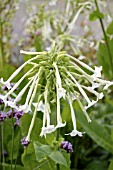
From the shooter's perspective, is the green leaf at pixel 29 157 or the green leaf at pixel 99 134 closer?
the green leaf at pixel 29 157

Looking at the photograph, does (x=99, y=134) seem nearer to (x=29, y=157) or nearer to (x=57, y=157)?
(x=29, y=157)

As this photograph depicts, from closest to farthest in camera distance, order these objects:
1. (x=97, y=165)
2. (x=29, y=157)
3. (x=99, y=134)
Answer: (x=29, y=157) → (x=99, y=134) → (x=97, y=165)

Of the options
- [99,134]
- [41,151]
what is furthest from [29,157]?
[99,134]

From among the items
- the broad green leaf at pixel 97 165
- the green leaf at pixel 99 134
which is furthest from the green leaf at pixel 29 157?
the broad green leaf at pixel 97 165

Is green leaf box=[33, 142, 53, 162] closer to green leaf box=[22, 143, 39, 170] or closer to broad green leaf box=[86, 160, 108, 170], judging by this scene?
green leaf box=[22, 143, 39, 170]

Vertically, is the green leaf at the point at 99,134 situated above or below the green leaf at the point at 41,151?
below

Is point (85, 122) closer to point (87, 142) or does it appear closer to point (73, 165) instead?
point (73, 165)

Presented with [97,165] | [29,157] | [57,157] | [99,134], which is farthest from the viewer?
[97,165]

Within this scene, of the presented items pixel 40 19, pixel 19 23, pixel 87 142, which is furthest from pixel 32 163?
pixel 19 23

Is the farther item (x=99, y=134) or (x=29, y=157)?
(x=99, y=134)

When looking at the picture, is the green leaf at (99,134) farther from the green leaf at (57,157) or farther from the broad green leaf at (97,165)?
the green leaf at (57,157)

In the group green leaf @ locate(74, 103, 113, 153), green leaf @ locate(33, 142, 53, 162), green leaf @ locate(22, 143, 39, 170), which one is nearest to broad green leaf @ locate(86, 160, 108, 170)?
green leaf @ locate(74, 103, 113, 153)
